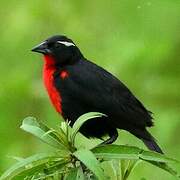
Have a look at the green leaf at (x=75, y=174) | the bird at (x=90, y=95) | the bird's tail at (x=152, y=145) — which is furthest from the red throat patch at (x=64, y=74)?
the green leaf at (x=75, y=174)

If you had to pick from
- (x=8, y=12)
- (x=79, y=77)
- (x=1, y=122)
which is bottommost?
(x=79, y=77)

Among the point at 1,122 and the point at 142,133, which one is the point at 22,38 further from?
the point at 142,133

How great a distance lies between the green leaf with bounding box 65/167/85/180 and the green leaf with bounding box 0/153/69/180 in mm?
44

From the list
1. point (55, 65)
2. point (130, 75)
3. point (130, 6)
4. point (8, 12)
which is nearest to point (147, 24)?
point (130, 6)

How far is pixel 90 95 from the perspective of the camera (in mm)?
3621

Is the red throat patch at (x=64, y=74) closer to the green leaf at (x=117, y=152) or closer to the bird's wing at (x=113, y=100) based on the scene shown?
the bird's wing at (x=113, y=100)

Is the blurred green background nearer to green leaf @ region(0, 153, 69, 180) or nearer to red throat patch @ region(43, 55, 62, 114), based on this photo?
red throat patch @ region(43, 55, 62, 114)

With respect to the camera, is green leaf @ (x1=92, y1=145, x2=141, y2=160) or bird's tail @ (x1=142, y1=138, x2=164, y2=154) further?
bird's tail @ (x1=142, y1=138, x2=164, y2=154)

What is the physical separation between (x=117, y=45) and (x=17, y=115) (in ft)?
2.37

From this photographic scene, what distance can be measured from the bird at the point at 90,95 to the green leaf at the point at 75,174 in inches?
37.8

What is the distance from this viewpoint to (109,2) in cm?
600

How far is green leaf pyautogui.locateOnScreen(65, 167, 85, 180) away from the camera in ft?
8.04

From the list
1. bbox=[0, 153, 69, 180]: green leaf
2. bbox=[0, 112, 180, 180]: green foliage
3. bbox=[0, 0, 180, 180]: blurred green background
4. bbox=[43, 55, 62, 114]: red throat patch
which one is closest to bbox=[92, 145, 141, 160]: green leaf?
bbox=[0, 112, 180, 180]: green foliage

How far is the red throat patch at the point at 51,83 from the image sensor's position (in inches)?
145
